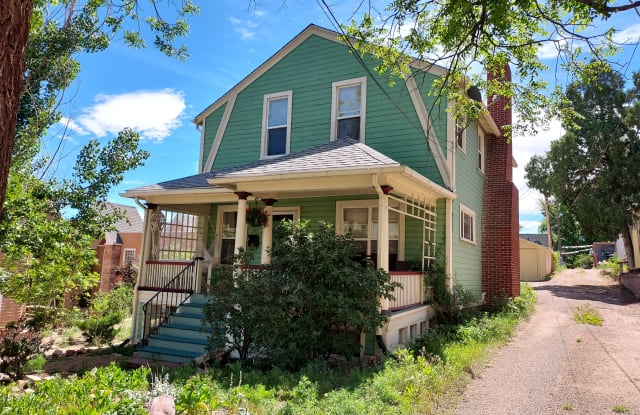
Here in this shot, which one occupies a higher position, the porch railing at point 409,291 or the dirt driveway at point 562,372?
the porch railing at point 409,291

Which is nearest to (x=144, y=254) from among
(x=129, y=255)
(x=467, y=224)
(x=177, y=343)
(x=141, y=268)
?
(x=141, y=268)

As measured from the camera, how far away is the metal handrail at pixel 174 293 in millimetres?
10719

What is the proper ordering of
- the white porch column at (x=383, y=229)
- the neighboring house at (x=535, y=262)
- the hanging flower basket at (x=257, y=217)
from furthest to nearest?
1. the neighboring house at (x=535, y=262)
2. the hanging flower basket at (x=257, y=217)
3. the white porch column at (x=383, y=229)

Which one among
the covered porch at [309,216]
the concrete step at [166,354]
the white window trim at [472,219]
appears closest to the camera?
the covered porch at [309,216]

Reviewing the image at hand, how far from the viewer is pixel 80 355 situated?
10500 millimetres

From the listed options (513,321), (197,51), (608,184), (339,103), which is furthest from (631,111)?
(197,51)

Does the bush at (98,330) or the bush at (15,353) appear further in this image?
the bush at (98,330)

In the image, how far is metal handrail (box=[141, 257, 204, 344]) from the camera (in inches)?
422

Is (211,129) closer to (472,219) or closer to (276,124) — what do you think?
(276,124)

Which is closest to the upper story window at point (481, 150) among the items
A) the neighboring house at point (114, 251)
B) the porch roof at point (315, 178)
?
the porch roof at point (315, 178)

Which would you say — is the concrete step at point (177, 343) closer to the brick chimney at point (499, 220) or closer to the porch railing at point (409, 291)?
the porch railing at point (409, 291)

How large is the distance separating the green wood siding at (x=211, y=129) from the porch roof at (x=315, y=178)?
3.10 m

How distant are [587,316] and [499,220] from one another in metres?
3.68

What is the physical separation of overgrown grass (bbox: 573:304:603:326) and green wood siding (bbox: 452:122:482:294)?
281 centimetres
